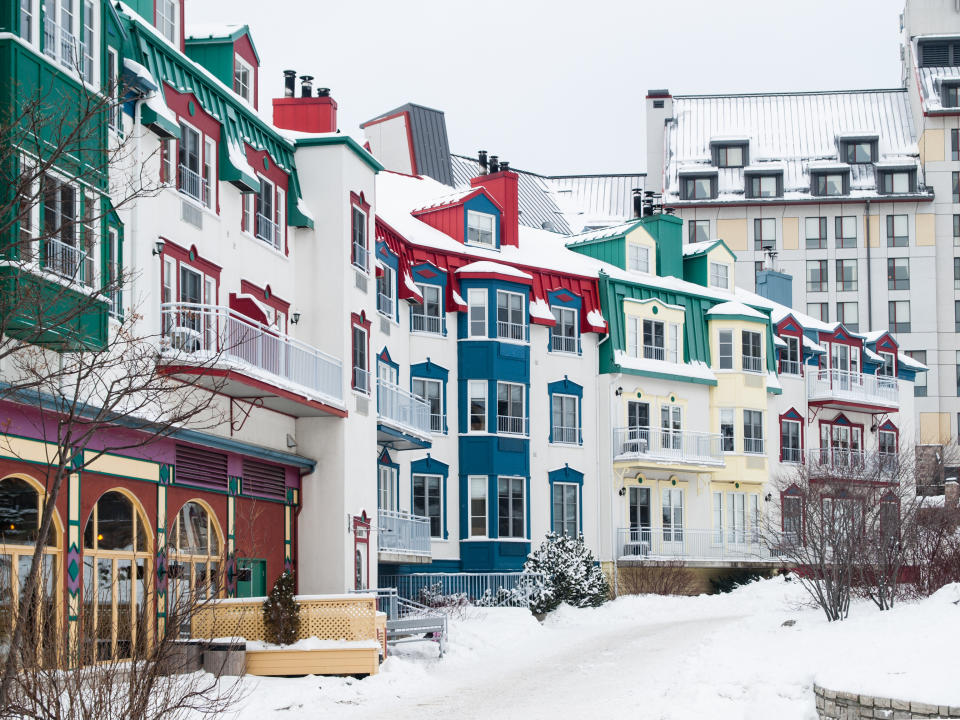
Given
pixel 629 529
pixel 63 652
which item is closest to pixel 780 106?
pixel 629 529

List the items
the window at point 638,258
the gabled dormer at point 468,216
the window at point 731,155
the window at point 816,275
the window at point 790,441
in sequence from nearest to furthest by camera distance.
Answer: the gabled dormer at point 468,216
the window at point 638,258
the window at point 790,441
the window at point 816,275
the window at point 731,155

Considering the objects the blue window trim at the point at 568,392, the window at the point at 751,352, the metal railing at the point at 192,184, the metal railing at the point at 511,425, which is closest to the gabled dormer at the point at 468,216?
the blue window trim at the point at 568,392

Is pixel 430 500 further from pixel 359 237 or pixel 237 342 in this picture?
pixel 237 342

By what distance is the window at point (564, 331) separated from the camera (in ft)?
151

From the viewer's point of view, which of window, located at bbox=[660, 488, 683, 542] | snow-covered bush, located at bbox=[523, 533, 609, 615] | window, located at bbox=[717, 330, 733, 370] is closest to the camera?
snow-covered bush, located at bbox=[523, 533, 609, 615]

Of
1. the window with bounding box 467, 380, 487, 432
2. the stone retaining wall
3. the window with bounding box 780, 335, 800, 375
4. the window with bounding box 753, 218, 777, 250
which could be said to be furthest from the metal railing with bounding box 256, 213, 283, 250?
the window with bounding box 753, 218, 777, 250

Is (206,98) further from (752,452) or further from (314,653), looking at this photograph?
(752,452)

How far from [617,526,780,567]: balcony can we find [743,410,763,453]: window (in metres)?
3.07

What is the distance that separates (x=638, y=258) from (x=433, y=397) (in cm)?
1213

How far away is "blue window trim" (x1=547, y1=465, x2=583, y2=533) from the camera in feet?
148

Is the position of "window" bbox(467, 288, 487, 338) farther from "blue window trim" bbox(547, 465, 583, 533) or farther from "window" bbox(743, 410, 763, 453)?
"window" bbox(743, 410, 763, 453)

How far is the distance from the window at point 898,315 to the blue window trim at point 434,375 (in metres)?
42.4

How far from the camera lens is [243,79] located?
30.8 meters

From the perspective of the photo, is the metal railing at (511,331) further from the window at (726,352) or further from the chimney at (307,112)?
the chimney at (307,112)
